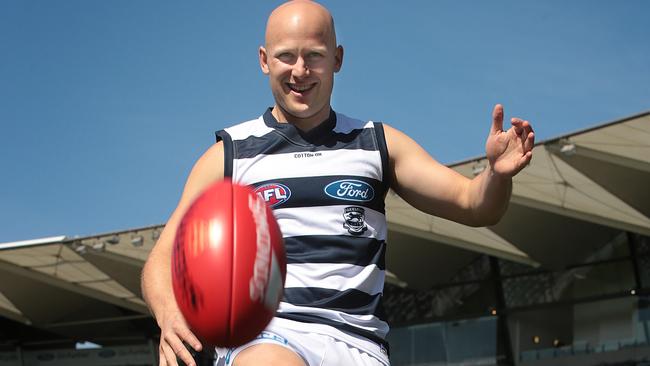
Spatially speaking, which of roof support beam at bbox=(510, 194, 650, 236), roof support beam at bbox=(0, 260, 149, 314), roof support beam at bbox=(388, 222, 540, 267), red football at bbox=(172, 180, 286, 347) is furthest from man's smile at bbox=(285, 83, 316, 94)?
roof support beam at bbox=(0, 260, 149, 314)

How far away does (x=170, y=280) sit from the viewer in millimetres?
3107

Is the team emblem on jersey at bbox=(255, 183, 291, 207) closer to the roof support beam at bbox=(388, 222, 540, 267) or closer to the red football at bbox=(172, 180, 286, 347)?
the red football at bbox=(172, 180, 286, 347)

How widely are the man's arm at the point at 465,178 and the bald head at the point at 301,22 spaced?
0.48m

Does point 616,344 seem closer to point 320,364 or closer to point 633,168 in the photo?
point 633,168

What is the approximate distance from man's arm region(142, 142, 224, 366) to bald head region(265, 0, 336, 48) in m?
0.49

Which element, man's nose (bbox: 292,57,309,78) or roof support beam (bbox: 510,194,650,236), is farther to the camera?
roof support beam (bbox: 510,194,650,236)

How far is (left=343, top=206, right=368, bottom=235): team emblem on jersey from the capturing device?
3216mm

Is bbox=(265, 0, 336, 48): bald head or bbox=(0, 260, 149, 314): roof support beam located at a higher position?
bbox=(0, 260, 149, 314): roof support beam

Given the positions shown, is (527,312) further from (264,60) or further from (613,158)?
(264,60)

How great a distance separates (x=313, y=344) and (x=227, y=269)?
23.7 inches

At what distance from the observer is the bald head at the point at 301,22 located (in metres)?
3.37

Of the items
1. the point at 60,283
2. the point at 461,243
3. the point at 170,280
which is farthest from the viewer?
the point at 60,283

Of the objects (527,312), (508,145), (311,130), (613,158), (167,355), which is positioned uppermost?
(613,158)

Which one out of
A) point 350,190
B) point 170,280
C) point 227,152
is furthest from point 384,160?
point 170,280
